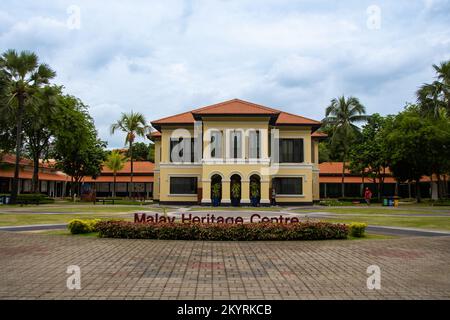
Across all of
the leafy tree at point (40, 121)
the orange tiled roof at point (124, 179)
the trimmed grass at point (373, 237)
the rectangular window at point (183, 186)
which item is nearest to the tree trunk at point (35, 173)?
the leafy tree at point (40, 121)

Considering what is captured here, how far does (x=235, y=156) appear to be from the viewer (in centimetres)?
3528

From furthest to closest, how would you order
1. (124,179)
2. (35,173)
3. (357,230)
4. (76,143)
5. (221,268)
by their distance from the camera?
(124,179), (76,143), (35,173), (357,230), (221,268)

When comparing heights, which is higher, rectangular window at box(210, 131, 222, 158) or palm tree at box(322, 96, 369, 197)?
palm tree at box(322, 96, 369, 197)

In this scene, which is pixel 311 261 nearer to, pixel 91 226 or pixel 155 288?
pixel 155 288

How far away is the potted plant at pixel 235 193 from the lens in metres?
34.9

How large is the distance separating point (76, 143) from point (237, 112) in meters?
19.9

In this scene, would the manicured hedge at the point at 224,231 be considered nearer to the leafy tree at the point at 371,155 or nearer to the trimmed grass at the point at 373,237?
the trimmed grass at the point at 373,237

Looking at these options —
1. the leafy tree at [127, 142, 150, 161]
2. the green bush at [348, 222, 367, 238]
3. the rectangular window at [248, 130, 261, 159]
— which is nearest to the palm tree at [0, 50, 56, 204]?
the rectangular window at [248, 130, 261, 159]

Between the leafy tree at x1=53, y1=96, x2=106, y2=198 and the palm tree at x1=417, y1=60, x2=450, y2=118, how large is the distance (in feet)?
114

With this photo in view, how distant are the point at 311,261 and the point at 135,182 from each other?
1878 inches

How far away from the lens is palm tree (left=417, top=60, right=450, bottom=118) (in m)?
35.3

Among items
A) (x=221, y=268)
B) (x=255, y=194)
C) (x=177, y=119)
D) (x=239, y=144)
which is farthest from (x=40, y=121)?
(x=221, y=268)

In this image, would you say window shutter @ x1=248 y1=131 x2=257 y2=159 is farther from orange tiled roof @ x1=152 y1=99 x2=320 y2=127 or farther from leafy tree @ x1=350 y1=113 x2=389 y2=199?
leafy tree @ x1=350 y1=113 x2=389 y2=199

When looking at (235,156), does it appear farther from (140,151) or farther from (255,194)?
(140,151)
